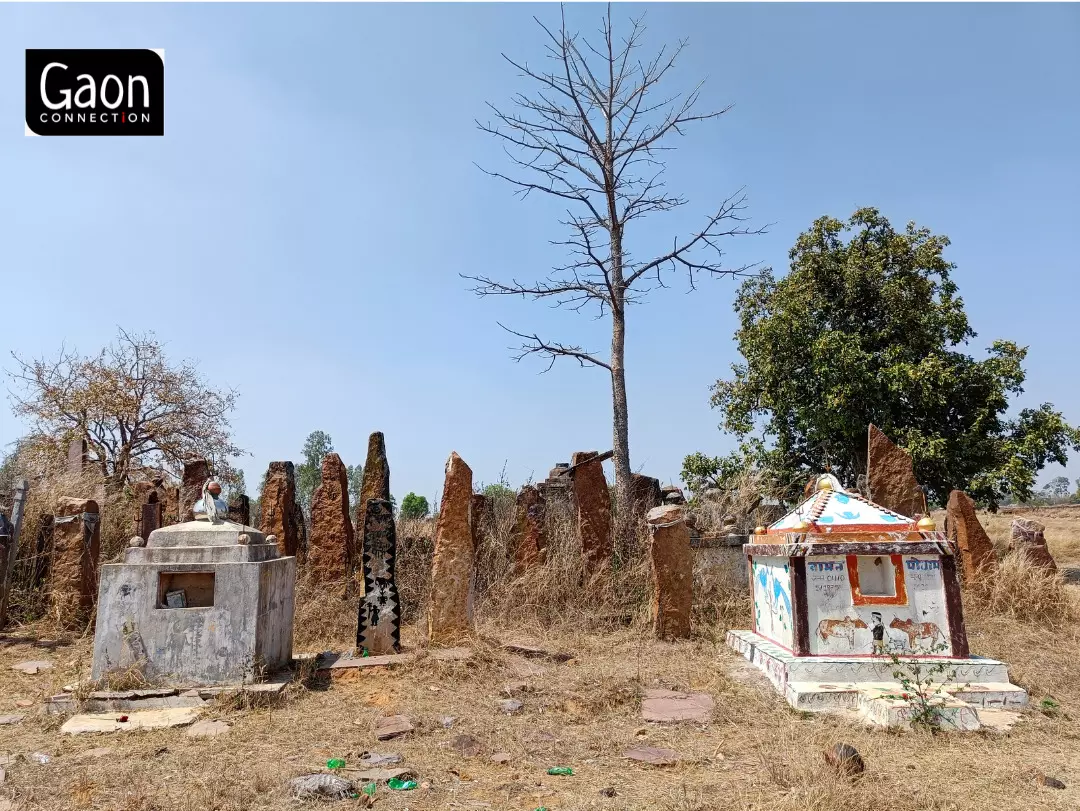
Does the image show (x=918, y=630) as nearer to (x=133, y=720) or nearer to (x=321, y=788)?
(x=321, y=788)

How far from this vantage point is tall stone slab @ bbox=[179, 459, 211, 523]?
1009cm

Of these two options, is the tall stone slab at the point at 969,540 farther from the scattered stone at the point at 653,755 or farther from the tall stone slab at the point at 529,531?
the scattered stone at the point at 653,755

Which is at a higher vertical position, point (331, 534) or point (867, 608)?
point (331, 534)

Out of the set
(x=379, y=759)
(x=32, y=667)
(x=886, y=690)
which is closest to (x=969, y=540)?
(x=886, y=690)

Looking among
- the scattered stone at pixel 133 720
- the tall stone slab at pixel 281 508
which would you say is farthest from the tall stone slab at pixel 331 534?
the scattered stone at pixel 133 720

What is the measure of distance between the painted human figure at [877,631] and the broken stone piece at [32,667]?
7.87 metres

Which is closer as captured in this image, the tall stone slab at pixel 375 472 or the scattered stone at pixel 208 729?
the scattered stone at pixel 208 729

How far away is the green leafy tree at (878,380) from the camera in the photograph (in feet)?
39.8

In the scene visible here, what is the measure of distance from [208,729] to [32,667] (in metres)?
3.52

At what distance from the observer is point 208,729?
5047 mm

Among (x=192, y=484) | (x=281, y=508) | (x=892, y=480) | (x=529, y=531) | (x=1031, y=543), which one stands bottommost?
(x=1031, y=543)

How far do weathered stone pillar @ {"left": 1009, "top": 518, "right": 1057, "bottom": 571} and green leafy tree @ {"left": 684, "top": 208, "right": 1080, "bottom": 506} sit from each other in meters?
2.27

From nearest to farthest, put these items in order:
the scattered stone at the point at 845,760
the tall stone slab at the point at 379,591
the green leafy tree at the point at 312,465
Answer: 1. the scattered stone at the point at 845,760
2. the tall stone slab at the point at 379,591
3. the green leafy tree at the point at 312,465

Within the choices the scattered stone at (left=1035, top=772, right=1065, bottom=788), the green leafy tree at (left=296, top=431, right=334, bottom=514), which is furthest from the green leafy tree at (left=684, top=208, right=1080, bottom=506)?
the green leafy tree at (left=296, top=431, right=334, bottom=514)
